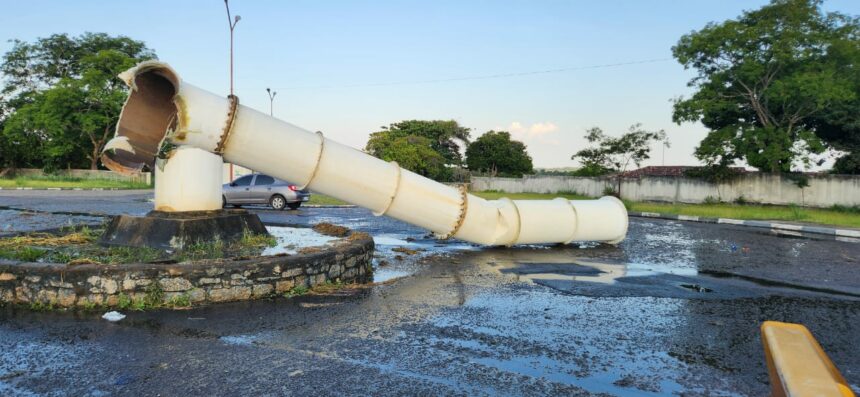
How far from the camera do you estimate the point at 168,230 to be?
741cm

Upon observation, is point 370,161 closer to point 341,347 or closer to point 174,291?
point 174,291

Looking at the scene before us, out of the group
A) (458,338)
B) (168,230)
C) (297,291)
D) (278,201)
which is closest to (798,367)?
(458,338)

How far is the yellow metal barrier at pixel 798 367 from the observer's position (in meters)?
1.48

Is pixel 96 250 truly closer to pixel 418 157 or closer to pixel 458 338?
pixel 458 338

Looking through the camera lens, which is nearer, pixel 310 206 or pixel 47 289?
pixel 47 289

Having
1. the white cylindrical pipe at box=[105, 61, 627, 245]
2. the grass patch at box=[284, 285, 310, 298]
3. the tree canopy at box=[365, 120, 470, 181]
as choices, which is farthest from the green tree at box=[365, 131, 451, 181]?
the grass patch at box=[284, 285, 310, 298]

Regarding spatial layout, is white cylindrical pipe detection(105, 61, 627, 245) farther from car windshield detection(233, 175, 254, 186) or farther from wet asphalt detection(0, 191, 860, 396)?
car windshield detection(233, 175, 254, 186)

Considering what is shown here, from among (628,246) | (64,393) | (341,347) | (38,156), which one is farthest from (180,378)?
(38,156)

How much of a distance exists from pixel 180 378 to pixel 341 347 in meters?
1.26

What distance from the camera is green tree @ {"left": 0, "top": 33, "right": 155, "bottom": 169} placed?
41.3m

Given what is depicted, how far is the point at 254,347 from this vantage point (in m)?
4.46

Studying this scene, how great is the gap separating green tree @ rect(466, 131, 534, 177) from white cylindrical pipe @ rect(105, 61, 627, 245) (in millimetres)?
51122

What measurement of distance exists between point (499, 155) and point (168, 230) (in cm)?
5633

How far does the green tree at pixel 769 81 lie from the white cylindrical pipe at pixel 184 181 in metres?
27.5
